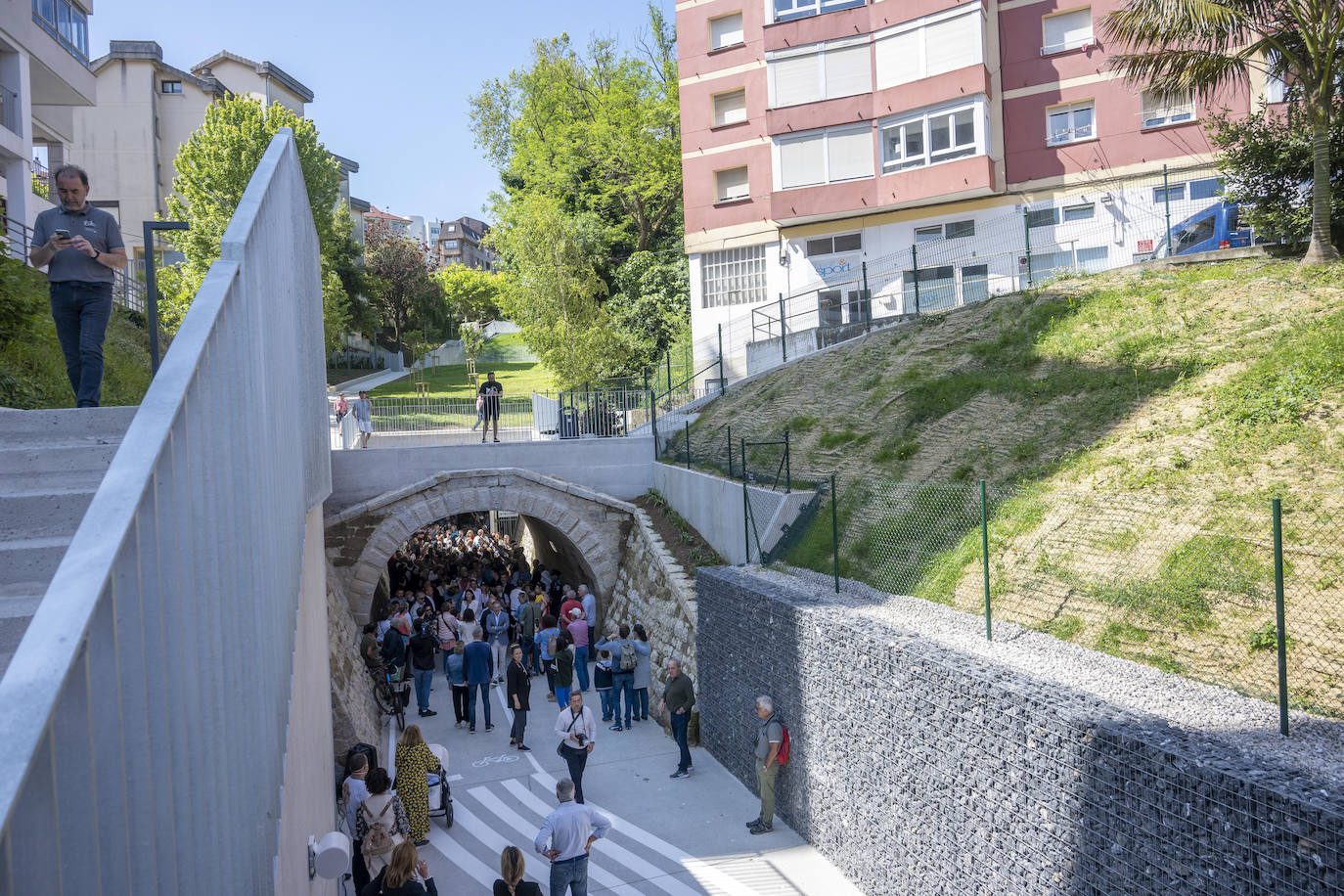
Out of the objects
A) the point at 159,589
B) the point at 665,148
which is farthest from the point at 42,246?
the point at 665,148

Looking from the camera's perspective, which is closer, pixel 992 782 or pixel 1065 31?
pixel 992 782

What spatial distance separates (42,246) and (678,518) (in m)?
14.6

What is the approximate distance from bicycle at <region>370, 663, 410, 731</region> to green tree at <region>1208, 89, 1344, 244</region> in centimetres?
1732

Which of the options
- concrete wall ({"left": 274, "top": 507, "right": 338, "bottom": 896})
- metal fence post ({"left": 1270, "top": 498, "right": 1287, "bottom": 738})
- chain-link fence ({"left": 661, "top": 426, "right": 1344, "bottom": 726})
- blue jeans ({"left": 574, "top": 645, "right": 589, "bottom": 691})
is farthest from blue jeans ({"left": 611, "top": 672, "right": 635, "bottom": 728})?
metal fence post ({"left": 1270, "top": 498, "right": 1287, "bottom": 738})

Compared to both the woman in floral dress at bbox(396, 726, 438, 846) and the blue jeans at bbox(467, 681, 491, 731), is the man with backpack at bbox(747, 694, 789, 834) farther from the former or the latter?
the blue jeans at bbox(467, 681, 491, 731)

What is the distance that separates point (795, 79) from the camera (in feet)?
92.4

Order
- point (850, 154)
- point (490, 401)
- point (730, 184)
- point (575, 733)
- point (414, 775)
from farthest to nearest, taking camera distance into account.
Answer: point (730, 184), point (850, 154), point (490, 401), point (575, 733), point (414, 775)

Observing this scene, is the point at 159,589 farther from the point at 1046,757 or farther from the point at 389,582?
the point at 389,582

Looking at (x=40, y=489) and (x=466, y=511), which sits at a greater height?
(x=40, y=489)

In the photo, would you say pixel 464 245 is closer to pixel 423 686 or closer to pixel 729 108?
pixel 729 108

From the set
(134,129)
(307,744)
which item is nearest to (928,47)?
(307,744)

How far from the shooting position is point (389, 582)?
2408cm

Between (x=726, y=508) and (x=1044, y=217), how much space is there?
15.4 metres

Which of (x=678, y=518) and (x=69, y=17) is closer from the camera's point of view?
(x=678, y=518)
